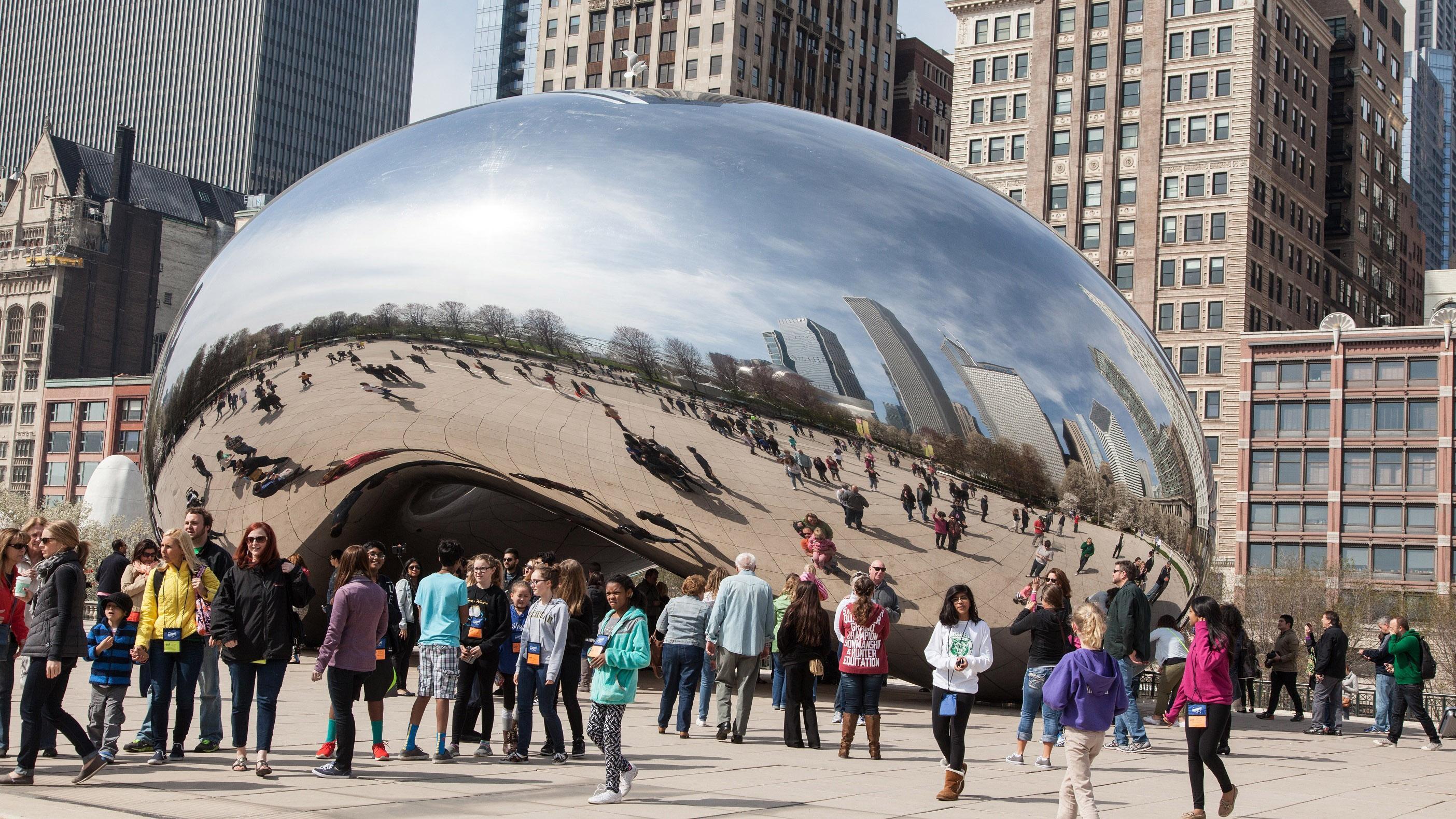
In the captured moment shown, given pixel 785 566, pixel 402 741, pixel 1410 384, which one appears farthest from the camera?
pixel 1410 384

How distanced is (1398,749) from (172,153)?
6665 inches

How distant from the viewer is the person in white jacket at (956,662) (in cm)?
985

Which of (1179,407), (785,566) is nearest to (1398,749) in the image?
(1179,407)

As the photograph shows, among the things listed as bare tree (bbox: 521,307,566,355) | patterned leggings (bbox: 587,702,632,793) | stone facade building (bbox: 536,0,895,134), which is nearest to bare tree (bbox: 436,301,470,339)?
bare tree (bbox: 521,307,566,355)

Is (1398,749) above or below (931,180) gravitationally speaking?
below

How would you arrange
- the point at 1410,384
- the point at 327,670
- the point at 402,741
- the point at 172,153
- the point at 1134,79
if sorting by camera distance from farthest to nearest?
the point at 172,153, the point at 1134,79, the point at 1410,384, the point at 402,741, the point at 327,670

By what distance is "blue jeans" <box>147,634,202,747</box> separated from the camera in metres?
9.70

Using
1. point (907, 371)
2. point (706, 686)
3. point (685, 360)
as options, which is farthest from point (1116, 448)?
point (706, 686)

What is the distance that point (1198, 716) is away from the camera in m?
9.16

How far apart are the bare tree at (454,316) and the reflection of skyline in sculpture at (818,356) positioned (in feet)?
7.92

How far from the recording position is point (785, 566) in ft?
40.8

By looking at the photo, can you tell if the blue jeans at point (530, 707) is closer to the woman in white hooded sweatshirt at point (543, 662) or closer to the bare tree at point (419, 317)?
the woman in white hooded sweatshirt at point (543, 662)

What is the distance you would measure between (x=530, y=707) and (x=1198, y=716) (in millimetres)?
4378

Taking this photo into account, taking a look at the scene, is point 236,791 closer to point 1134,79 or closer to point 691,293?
point 691,293
